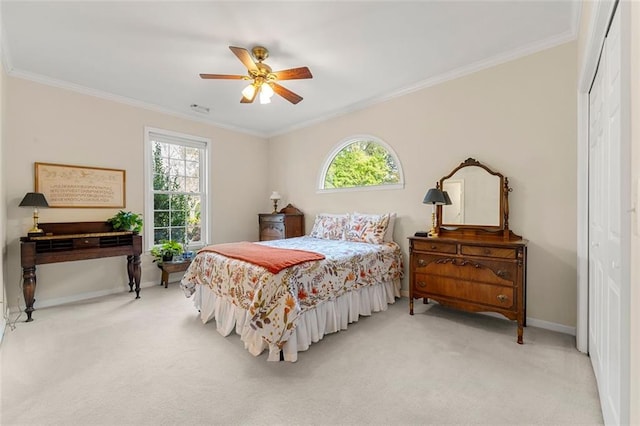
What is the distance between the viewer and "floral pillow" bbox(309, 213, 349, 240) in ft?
13.4

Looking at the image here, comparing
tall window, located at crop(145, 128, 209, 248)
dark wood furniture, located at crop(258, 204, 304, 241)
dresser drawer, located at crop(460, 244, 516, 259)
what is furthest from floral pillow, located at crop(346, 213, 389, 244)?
tall window, located at crop(145, 128, 209, 248)

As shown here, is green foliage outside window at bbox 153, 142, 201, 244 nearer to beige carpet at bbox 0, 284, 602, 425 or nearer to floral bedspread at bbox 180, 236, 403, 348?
floral bedspread at bbox 180, 236, 403, 348

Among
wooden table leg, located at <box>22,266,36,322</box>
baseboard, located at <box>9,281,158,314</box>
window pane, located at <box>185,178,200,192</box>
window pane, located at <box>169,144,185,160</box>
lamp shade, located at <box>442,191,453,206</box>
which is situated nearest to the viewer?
wooden table leg, located at <box>22,266,36,322</box>

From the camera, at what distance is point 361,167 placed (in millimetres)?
4363

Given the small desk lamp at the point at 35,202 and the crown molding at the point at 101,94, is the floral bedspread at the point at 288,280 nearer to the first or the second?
the small desk lamp at the point at 35,202

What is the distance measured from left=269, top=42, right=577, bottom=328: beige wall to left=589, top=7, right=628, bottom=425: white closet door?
49 cm

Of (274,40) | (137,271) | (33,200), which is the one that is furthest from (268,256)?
(33,200)

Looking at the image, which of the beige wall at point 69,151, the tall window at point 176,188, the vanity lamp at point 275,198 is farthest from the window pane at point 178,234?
the vanity lamp at point 275,198

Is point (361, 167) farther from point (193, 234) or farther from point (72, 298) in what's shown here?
point (72, 298)

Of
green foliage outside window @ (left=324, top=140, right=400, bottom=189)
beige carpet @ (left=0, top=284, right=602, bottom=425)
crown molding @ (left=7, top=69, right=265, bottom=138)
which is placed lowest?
beige carpet @ (left=0, top=284, right=602, bottom=425)

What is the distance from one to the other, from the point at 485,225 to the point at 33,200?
15.9 feet

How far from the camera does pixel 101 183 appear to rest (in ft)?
12.4

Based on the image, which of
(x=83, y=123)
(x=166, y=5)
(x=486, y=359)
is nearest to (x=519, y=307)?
(x=486, y=359)

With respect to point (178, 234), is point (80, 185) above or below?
above
